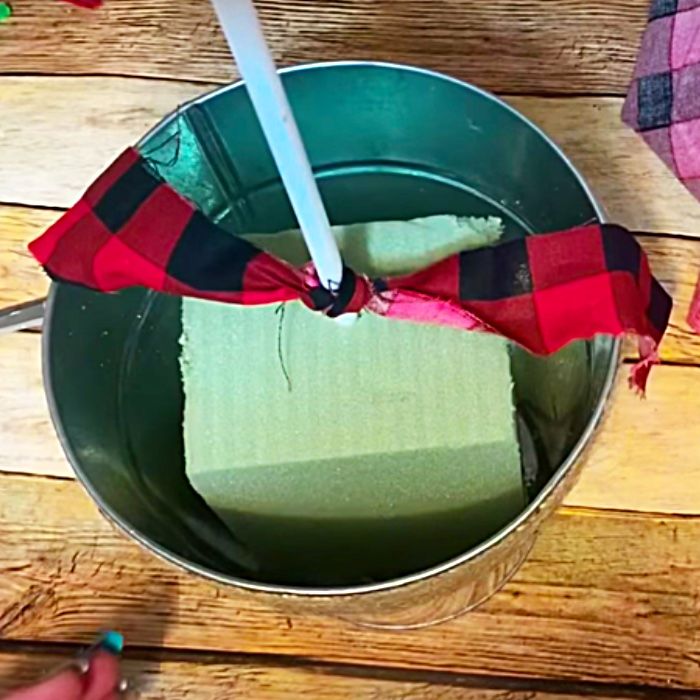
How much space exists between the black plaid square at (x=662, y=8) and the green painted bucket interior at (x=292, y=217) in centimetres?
16

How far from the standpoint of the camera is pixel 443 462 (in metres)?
0.57

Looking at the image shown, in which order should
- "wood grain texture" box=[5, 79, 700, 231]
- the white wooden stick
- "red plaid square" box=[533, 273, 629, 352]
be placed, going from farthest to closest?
"wood grain texture" box=[5, 79, 700, 231]
"red plaid square" box=[533, 273, 629, 352]
the white wooden stick

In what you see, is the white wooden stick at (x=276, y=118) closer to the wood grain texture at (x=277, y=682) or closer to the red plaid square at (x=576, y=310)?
the red plaid square at (x=576, y=310)

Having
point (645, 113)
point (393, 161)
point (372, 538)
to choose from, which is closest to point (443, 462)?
point (372, 538)

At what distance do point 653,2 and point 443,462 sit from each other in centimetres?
32

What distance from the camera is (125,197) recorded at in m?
0.54

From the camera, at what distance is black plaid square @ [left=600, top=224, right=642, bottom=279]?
1.71ft

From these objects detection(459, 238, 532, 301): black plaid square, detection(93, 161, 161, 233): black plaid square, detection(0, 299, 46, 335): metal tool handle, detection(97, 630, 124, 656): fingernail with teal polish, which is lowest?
detection(97, 630, 124, 656): fingernail with teal polish

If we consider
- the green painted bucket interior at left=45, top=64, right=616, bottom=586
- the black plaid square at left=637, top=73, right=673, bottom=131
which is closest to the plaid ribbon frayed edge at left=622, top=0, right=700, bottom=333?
the black plaid square at left=637, top=73, right=673, bottom=131

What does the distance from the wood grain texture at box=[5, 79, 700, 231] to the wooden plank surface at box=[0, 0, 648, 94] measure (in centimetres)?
1

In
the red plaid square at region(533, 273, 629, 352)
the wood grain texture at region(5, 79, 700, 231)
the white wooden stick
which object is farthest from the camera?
the wood grain texture at region(5, 79, 700, 231)

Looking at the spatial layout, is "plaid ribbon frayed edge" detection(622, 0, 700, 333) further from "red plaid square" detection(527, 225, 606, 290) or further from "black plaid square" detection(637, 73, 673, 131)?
"red plaid square" detection(527, 225, 606, 290)

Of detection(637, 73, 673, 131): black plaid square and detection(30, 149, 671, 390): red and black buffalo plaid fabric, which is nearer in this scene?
detection(30, 149, 671, 390): red and black buffalo plaid fabric

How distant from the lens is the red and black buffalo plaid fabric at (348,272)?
523 mm
